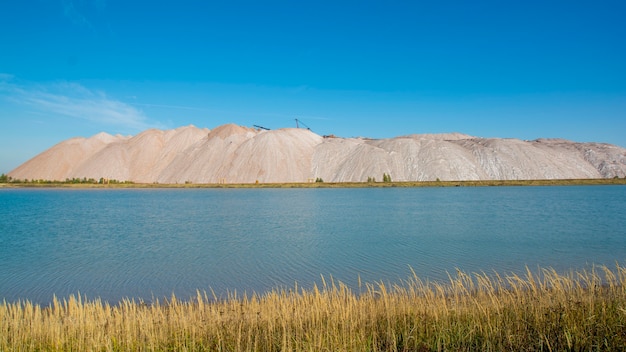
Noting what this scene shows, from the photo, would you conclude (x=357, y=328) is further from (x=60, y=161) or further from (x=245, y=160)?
(x=60, y=161)

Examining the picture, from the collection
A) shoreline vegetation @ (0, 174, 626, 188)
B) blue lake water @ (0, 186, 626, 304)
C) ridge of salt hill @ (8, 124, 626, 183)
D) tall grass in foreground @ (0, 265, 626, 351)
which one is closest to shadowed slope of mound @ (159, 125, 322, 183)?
ridge of salt hill @ (8, 124, 626, 183)

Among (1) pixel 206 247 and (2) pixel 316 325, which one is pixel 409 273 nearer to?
(2) pixel 316 325

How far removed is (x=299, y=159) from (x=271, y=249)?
79.6 m

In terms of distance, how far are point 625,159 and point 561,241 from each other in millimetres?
97453

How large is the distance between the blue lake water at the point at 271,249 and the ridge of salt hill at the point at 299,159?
202 feet

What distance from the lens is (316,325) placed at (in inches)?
263

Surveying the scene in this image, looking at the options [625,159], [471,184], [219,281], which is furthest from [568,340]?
[625,159]

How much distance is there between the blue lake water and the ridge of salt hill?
61.4 meters

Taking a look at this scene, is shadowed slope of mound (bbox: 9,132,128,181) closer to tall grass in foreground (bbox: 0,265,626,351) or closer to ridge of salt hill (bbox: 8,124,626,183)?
ridge of salt hill (bbox: 8,124,626,183)

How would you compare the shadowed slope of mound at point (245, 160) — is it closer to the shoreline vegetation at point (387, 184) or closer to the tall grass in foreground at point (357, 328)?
the shoreline vegetation at point (387, 184)

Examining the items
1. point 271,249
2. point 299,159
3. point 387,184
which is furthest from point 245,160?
point 271,249

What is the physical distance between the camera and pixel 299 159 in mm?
96562

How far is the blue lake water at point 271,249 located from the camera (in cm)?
1238

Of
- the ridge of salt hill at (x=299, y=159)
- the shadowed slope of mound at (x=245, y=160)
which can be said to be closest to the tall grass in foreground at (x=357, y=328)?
the ridge of salt hill at (x=299, y=159)
